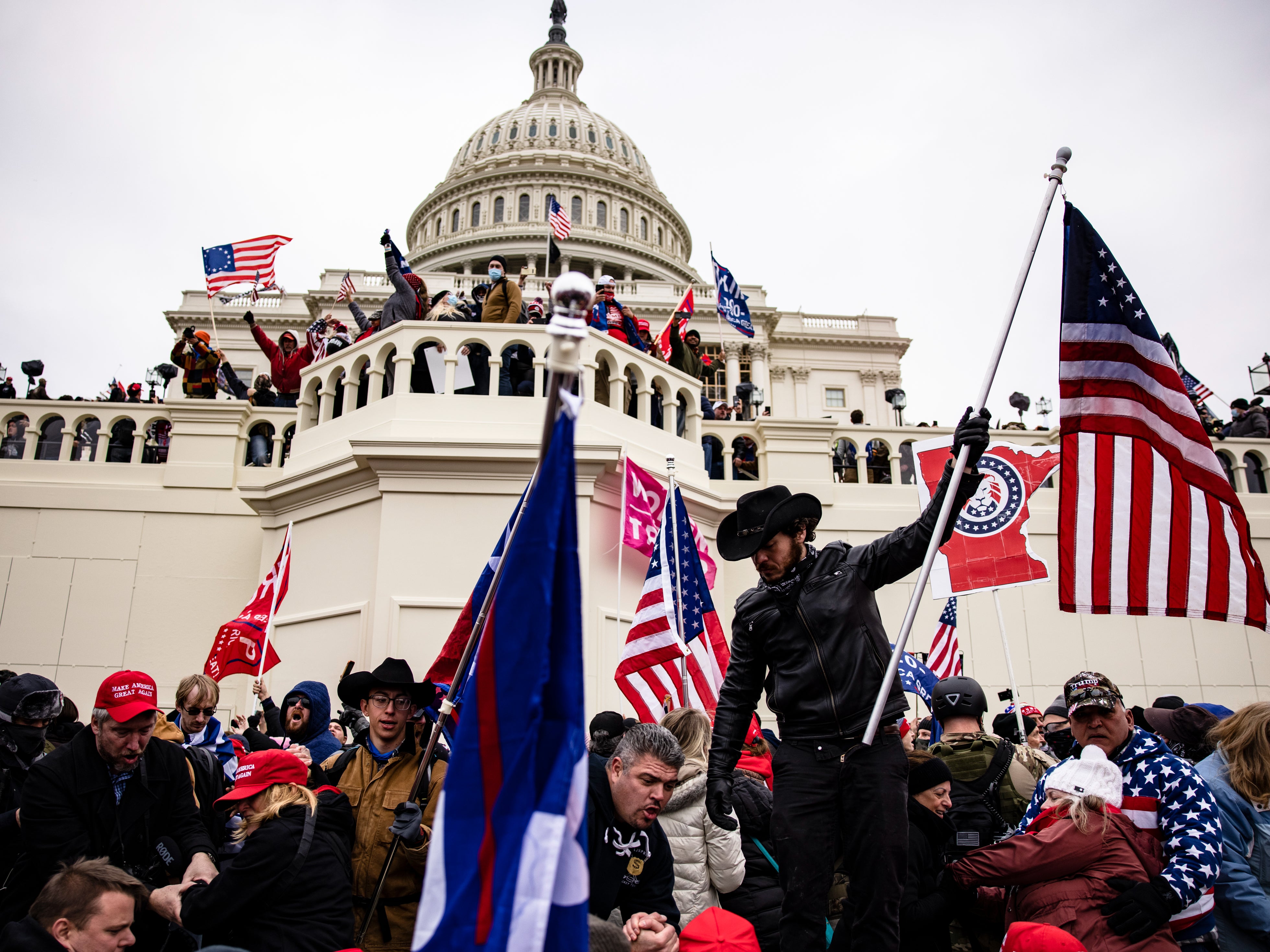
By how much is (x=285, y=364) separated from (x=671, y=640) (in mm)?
10733

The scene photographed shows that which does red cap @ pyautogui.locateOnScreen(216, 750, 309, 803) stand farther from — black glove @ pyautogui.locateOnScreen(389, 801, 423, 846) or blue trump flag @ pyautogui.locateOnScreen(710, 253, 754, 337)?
blue trump flag @ pyautogui.locateOnScreen(710, 253, 754, 337)

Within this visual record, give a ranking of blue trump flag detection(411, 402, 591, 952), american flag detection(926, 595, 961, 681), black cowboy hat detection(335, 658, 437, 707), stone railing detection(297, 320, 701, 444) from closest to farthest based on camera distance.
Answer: blue trump flag detection(411, 402, 591, 952), black cowboy hat detection(335, 658, 437, 707), american flag detection(926, 595, 961, 681), stone railing detection(297, 320, 701, 444)

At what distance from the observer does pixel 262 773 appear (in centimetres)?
382

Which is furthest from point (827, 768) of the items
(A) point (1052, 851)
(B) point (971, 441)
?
(B) point (971, 441)

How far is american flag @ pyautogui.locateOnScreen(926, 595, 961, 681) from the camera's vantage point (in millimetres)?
10969

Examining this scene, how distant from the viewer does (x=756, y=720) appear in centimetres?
666

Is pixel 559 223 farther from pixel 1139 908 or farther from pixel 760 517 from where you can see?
pixel 1139 908

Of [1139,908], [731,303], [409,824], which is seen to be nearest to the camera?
[1139,908]

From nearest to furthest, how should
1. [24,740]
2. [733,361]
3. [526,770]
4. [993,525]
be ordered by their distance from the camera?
1. [526,770]
2. [24,740]
3. [993,525]
4. [733,361]

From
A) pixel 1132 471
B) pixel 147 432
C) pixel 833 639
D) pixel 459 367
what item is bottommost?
pixel 833 639

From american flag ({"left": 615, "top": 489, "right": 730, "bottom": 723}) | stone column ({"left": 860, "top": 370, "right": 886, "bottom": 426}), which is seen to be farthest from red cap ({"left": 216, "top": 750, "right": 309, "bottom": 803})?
stone column ({"left": 860, "top": 370, "right": 886, "bottom": 426})

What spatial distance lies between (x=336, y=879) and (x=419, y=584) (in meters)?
6.75

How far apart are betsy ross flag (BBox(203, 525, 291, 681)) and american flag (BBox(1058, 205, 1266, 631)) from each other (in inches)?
295

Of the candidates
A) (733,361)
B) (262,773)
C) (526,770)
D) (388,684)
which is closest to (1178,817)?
(526,770)
